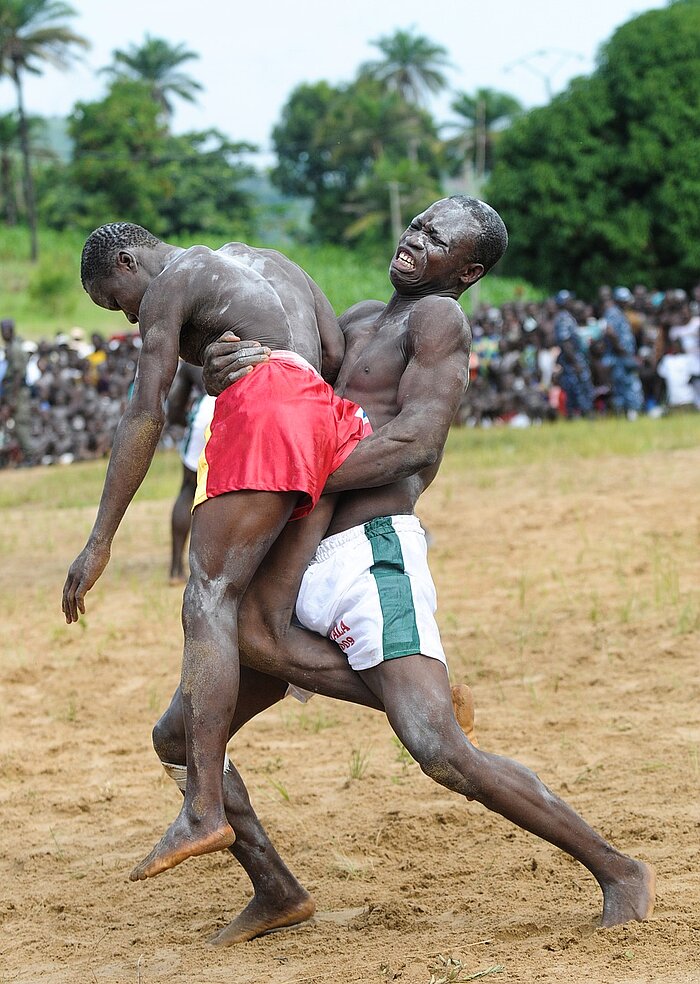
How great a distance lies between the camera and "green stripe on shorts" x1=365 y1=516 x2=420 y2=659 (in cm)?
309

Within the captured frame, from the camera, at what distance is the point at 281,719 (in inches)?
222

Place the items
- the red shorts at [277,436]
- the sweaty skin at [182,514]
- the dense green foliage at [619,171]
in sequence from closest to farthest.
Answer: the red shorts at [277,436]
the sweaty skin at [182,514]
the dense green foliage at [619,171]

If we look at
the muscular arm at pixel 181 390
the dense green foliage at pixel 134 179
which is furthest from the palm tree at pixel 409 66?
the muscular arm at pixel 181 390

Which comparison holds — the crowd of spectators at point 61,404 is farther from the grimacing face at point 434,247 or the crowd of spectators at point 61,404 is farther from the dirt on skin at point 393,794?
the grimacing face at point 434,247

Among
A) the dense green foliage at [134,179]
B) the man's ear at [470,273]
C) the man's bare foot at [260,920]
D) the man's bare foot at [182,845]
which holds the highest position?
the dense green foliage at [134,179]

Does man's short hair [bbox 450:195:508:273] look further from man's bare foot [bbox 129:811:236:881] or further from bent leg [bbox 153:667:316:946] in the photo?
man's bare foot [bbox 129:811:236:881]

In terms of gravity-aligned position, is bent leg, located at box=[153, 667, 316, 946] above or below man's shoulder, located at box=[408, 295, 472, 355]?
below

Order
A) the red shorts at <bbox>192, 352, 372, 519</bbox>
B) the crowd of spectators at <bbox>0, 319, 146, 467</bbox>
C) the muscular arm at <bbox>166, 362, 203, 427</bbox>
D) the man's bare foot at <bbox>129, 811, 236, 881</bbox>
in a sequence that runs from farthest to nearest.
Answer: the crowd of spectators at <bbox>0, 319, 146, 467</bbox>, the muscular arm at <bbox>166, 362, 203, 427</bbox>, the red shorts at <bbox>192, 352, 372, 519</bbox>, the man's bare foot at <bbox>129, 811, 236, 881</bbox>

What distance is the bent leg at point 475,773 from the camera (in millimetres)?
3033

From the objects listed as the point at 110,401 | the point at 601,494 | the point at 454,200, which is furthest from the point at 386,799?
the point at 110,401

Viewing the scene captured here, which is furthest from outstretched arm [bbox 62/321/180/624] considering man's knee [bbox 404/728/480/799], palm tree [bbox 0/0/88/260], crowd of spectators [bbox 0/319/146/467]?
palm tree [bbox 0/0/88/260]

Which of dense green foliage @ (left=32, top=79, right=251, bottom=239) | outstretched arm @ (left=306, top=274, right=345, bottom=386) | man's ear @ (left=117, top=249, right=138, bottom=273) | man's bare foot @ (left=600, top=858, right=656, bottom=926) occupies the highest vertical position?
dense green foliage @ (left=32, top=79, right=251, bottom=239)

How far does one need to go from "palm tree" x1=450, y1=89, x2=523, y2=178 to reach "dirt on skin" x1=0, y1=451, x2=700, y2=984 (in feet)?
146

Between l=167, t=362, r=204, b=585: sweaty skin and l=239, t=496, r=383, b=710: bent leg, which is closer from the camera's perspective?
l=239, t=496, r=383, b=710: bent leg
